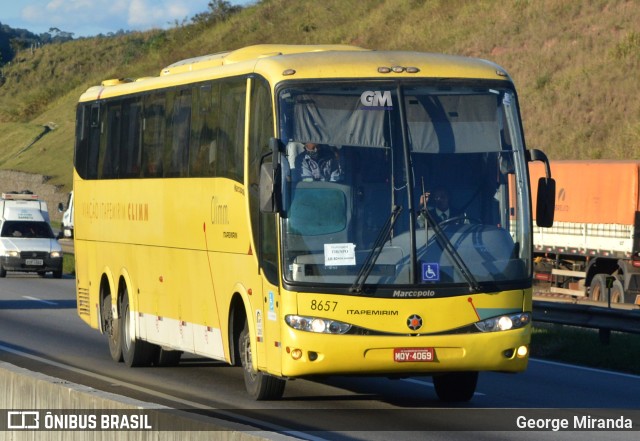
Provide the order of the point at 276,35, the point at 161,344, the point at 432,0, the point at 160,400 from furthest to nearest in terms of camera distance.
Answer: the point at 276,35
the point at 432,0
the point at 161,344
the point at 160,400

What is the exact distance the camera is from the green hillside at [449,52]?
158 feet

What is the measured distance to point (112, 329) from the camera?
19.1 m

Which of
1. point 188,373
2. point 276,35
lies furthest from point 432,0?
point 188,373

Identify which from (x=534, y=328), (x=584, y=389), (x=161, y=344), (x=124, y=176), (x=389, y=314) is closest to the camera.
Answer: (x=389, y=314)

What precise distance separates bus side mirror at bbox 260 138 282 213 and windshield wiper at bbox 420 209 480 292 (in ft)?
4.30

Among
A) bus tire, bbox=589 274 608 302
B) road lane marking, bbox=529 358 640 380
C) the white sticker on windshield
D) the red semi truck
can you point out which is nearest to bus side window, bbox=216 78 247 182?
the white sticker on windshield

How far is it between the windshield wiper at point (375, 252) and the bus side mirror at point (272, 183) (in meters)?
0.91

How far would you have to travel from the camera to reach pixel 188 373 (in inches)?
688

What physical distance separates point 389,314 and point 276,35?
244 feet

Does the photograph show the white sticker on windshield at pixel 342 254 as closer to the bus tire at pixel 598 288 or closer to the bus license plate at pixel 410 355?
the bus license plate at pixel 410 355

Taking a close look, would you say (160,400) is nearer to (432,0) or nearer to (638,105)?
(638,105)

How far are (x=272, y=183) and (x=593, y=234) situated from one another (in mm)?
23181

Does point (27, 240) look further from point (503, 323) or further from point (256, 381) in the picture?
point (503, 323)

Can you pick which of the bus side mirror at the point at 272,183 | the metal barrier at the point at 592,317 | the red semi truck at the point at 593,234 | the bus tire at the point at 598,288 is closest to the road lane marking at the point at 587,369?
the metal barrier at the point at 592,317
